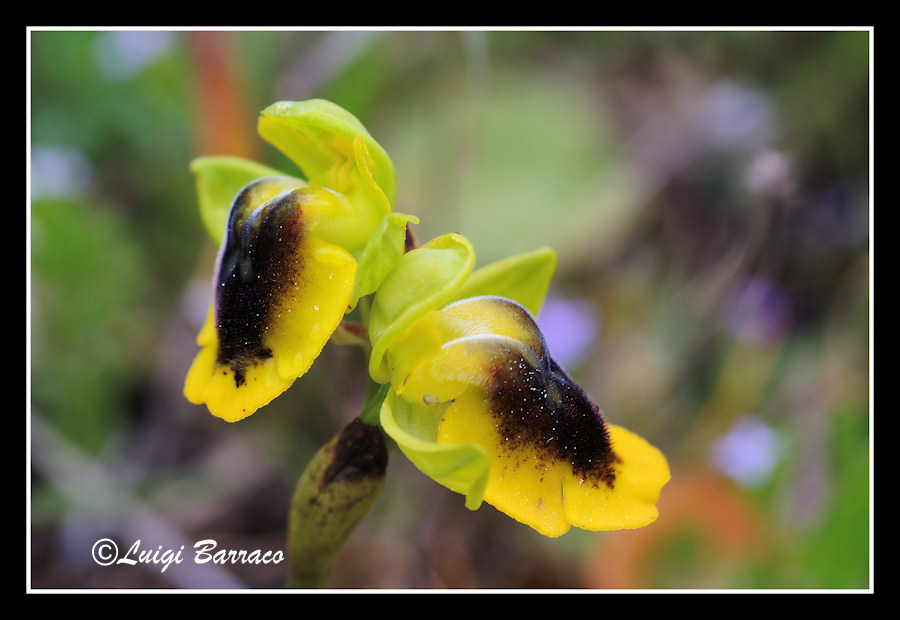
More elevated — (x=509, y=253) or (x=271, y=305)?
(x=271, y=305)

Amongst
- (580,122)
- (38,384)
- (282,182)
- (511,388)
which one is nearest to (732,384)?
(580,122)

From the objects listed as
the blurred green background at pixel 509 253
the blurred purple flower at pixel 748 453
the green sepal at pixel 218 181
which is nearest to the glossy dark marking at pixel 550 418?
the green sepal at pixel 218 181

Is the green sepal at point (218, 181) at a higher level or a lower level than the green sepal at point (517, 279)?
higher

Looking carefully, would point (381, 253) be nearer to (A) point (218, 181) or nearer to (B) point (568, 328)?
(A) point (218, 181)

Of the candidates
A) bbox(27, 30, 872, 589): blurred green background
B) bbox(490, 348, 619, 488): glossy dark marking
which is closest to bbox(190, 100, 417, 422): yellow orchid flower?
bbox(490, 348, 619, 488): glossy dark marking

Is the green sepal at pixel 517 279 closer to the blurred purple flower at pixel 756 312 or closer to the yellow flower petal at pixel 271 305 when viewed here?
the yellow flower petal at pixel 271 305

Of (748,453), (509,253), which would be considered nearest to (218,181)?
(509,253)

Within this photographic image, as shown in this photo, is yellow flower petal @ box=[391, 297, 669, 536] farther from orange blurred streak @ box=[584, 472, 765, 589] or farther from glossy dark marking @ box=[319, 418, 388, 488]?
orange blurred streak @ box=[584, 472, 765, 589]
